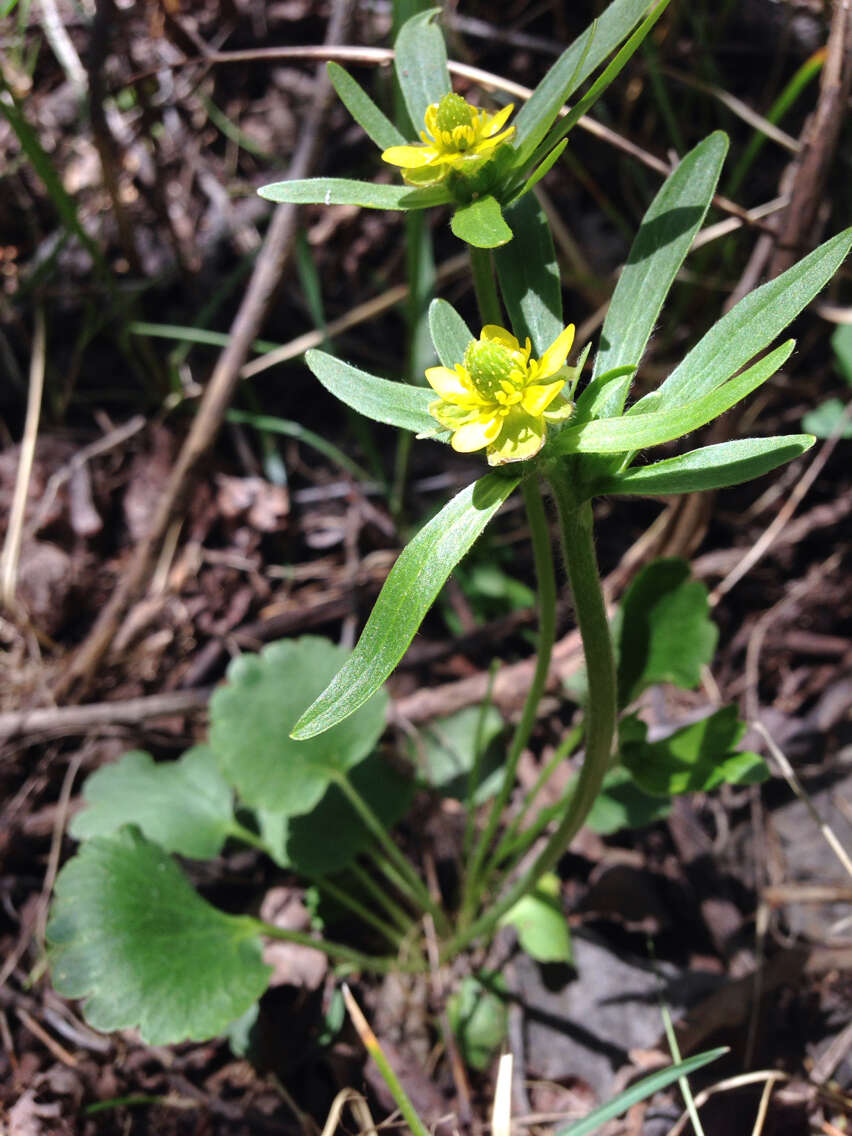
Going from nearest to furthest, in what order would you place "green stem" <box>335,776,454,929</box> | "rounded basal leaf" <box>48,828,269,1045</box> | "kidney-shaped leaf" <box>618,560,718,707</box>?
"rounded basal leaf" <box>48,828,269,1045</box> < "kidney-shaped leaf" <box>618,560,718,707</box> < "green stem" <box>335,776,454,929</box>

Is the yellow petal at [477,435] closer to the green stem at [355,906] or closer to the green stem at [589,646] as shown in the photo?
the green stem at [589,646]

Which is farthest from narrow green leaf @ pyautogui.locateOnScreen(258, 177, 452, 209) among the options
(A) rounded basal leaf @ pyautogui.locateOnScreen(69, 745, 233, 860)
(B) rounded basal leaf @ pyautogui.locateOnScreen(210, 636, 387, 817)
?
(A) rounded basal leaf @ pyautogui.locateOnScreen(69, 745, 233, 860)

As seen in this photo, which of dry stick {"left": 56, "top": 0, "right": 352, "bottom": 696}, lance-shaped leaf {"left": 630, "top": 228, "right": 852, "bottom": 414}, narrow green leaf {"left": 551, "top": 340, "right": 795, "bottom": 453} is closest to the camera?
narrow green leaf {"left": 551, "top": 340, "right": 795, "bottom": 453}

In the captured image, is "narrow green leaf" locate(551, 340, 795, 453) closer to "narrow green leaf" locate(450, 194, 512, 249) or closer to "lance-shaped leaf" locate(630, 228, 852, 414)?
"lance-shaped leaf" locate(630, 228, 852, 414)

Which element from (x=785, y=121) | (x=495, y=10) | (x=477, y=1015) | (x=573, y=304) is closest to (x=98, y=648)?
(x=477, y=1015)

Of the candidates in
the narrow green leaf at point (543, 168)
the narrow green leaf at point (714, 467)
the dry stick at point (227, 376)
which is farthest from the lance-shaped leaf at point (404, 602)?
the dry stick at point (227, 376)

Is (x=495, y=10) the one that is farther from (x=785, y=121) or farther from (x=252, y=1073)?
(x=252, y=1073)
